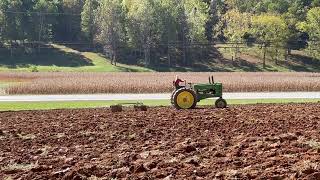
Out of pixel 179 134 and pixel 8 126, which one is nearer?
pixel 179 134

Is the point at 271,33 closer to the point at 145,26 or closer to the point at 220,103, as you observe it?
the point at 145,26

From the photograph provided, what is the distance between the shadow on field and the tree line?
9.63ft

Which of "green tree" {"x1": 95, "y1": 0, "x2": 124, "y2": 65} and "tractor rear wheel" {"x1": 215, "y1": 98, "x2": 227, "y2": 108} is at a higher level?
"green tree" {"x1": 95, "y1": 0, "x2": 124, "y2": 65}

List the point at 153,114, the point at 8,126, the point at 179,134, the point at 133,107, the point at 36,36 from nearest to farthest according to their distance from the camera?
the point at 179,134
the point at 8,126
the point at 153,114
the point at 133,107
the point at 36,36

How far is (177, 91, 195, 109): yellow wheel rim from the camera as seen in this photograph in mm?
26844

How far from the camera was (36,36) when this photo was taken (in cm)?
10981

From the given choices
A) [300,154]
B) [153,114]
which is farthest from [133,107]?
[300,154]

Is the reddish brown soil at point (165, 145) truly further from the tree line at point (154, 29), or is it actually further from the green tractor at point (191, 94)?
the tree line at point (154, 29)

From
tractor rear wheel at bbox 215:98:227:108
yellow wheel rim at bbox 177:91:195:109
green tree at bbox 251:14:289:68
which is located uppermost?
green tree at bbox 251:14:289:68

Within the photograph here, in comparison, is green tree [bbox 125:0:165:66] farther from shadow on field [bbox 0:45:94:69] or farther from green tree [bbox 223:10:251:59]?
green tree [bbox 223:10:251:59]

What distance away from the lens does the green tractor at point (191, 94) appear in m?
26.8

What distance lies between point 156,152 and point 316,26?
3882 inches

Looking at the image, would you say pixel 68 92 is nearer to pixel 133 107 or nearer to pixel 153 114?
pixel 133 107

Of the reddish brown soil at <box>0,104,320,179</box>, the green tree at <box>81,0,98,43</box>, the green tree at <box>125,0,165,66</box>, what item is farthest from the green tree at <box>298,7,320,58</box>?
the reddish brown soil at <box>0,104,320,179</box>
